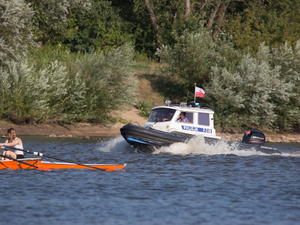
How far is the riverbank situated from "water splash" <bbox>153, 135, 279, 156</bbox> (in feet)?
31.5

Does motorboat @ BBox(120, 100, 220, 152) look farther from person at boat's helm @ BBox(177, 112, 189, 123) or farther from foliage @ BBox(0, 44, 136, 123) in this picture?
foliage @ BBox(0, 44, 136, 123)

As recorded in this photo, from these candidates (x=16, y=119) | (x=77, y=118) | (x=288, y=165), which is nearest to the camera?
(x=288, y=165)

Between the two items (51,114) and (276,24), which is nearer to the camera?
(51,114)

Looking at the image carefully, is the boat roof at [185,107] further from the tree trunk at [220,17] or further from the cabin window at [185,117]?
the tree trunk at [220,17]

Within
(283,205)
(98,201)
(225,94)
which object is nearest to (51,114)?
(225,94)

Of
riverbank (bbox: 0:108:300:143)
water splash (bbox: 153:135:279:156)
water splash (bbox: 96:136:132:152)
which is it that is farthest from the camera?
riverbank (bbox: 0:108:300:143)

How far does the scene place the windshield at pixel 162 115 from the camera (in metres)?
18.3

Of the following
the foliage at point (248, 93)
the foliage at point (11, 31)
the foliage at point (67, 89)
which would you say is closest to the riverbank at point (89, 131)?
the foliage at point (67, 89)

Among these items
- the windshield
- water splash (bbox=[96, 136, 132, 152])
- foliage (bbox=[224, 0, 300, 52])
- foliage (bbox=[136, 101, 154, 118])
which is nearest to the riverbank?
foliage (bbox=[136, 101, 154, 118])

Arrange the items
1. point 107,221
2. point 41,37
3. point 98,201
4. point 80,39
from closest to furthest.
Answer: point 107,221 < point 98,201 < point 41,37 < point 80,39

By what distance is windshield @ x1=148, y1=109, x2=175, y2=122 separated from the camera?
59.9 ft

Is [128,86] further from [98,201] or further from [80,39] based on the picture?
[98,201]

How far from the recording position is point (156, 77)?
38219 millimetres

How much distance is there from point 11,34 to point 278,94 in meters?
19.7
